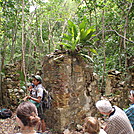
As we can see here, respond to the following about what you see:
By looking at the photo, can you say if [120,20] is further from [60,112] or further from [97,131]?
[97,131]

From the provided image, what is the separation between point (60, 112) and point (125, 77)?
11.0 feet

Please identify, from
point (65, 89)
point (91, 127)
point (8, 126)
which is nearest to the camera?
point (91, 127)

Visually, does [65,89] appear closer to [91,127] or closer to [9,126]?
[91,127]

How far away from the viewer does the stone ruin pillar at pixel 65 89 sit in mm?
3627

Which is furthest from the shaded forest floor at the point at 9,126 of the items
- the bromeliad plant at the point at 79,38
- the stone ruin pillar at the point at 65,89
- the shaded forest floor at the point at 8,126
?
the bromeliad plant at the point at 79,38

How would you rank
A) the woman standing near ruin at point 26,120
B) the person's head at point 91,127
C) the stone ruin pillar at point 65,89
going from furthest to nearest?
1. the stone ruin pillar at point 65,89
2. the person's head at point 91,127
3. the woman standing near ruin at point 26,120

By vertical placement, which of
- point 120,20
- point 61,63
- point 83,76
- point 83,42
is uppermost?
point 120,20

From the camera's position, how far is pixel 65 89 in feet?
12.0

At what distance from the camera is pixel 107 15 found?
22.7ft

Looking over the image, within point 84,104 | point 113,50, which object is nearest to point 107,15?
point 113,50

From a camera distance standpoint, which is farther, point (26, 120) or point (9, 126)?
point (9, 126)

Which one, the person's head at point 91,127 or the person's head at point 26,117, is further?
the person's head at point 91,127

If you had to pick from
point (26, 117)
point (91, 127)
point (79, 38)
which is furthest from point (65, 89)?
point (26, 117)

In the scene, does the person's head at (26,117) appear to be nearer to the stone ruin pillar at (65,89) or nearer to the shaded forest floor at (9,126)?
the stone ruin pillar at (65,89)
